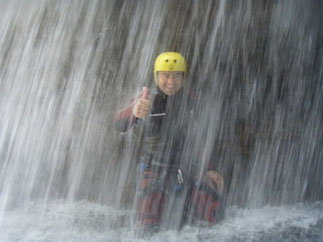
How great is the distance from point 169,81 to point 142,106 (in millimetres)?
528

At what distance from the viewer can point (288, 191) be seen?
5.30 meters

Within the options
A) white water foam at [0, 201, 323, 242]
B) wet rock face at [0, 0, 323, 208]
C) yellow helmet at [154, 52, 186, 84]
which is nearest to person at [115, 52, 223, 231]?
yellow helmet at [154, 52, 186, 84]

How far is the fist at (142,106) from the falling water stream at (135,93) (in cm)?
97

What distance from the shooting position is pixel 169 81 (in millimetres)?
4246

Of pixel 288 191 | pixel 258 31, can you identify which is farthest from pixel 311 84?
pixel 288 191

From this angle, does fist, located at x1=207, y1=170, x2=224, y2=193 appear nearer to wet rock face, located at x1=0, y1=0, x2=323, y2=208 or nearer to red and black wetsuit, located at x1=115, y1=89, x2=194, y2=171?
red and black wetsuit, located at x1=115, y1=89, x2=194, y2=171

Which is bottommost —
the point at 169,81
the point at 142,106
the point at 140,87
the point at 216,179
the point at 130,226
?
the point at 130,226

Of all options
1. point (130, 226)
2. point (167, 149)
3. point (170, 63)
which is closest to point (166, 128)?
point (167, 149)

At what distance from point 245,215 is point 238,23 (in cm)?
270

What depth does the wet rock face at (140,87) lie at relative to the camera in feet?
17.5

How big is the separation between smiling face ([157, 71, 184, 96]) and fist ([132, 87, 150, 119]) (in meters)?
0.41

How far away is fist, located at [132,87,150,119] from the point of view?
3905 millimetres

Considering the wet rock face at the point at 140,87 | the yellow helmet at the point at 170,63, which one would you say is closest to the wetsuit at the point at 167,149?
the yellow helmet at the point at 170,63

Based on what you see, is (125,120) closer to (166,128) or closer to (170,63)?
(166,128)
